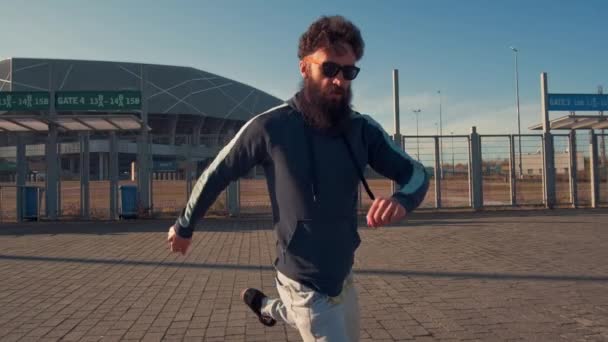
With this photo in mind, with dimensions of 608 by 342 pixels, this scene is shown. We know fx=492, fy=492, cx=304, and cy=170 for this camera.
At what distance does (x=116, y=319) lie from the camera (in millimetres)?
4934

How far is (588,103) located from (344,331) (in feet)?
60.4

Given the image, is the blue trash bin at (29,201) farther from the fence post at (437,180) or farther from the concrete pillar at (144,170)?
the fence post at (437,180)

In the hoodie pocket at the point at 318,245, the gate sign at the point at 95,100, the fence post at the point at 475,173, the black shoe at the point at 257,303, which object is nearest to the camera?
the hoodie pocket at the point at 318,245

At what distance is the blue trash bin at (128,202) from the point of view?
51.2 feet

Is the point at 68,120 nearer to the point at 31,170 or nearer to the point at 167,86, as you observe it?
the point at 31,170

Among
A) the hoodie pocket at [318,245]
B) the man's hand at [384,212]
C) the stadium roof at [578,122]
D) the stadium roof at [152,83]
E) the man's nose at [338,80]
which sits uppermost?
the stadium roof at [152,83]

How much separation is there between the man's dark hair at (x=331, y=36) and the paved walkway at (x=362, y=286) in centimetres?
286

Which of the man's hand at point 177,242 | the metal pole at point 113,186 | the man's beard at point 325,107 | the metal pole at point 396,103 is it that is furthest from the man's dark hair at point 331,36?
the metal pole at point 113,186

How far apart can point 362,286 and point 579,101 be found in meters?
14.9

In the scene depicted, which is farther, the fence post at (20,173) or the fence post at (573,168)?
the fence post at (573,168)

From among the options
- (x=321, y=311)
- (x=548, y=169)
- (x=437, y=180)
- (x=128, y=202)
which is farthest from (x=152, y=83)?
(x=321, y=311)

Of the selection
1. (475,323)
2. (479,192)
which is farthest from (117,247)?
(479,192)

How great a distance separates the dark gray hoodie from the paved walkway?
2.39m

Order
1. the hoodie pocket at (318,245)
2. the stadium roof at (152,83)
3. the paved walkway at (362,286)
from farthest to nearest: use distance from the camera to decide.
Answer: the stadium roof at (152,83) < the paved walkway at (362,286) < the hoodie pocket at (318,245)
